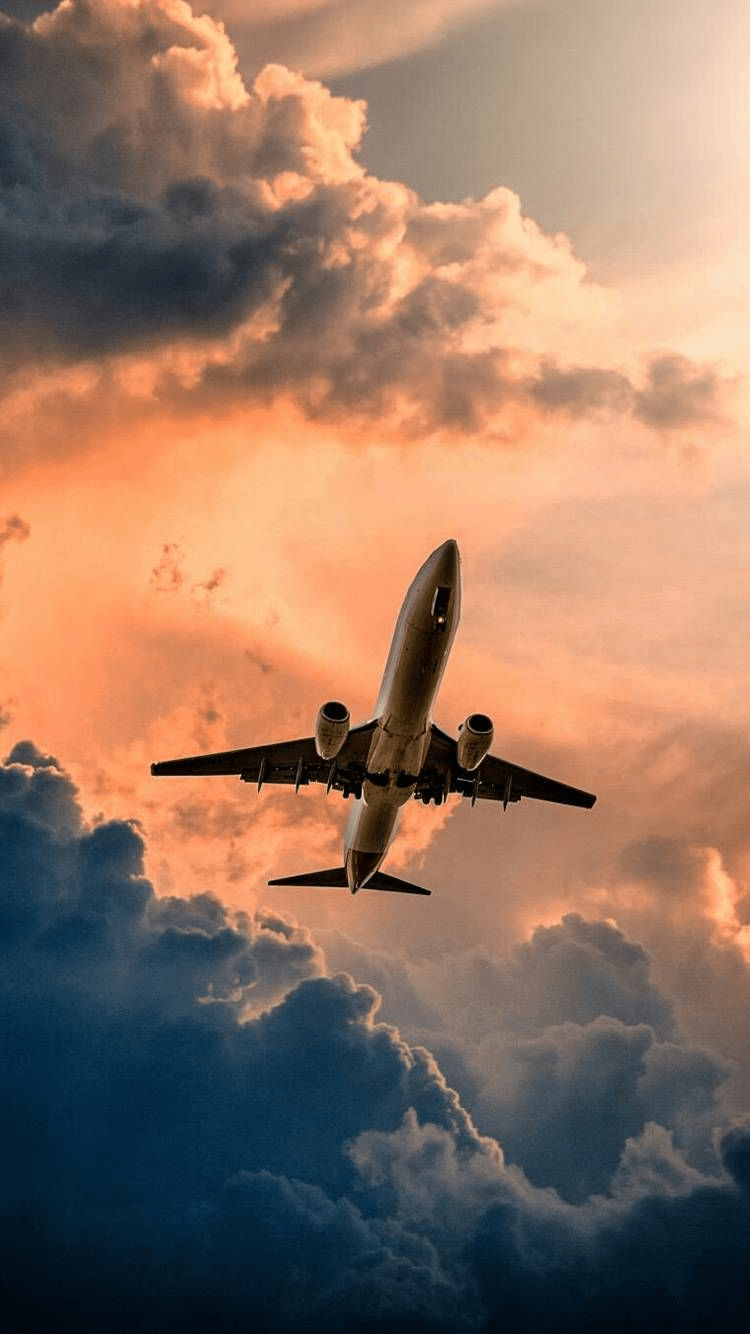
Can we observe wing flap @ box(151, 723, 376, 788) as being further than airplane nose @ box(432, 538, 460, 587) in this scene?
Yes

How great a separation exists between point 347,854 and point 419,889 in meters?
9.21

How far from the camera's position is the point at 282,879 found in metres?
55.5

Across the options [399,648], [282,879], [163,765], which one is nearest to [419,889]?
[282,879]

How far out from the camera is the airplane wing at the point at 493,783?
49.9 m

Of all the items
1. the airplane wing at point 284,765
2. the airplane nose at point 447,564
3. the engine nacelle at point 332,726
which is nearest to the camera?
the airplane nose at point 447,564

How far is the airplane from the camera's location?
126ft

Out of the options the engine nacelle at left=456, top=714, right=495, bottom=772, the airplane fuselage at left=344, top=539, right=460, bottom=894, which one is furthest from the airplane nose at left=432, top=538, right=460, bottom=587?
the engine nacelle at left=456, top=714, right=495, bottom=772

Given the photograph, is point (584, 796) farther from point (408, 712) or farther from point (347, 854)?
point (408, 712)

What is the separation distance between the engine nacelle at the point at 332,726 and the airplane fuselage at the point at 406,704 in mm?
1485

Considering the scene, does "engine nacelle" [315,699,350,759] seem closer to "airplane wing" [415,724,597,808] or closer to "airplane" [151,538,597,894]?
"airplane" [151,538,597,894]

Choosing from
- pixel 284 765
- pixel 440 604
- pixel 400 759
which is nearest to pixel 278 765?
pixel 284 765

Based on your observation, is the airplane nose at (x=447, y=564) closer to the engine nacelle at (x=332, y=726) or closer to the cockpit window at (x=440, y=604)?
the cockpit window at (x=440, y=604)

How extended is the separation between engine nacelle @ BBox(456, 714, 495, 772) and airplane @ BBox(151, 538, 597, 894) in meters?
0.04

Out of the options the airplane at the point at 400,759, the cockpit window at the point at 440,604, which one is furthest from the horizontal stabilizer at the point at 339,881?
the cockpit window at the point at 440,604
